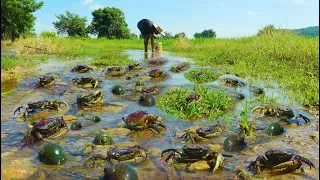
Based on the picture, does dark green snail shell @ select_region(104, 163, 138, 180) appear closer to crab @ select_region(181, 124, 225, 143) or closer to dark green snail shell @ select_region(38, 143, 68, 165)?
dark green snail shell @ select_region(38, 143, 68, 165)

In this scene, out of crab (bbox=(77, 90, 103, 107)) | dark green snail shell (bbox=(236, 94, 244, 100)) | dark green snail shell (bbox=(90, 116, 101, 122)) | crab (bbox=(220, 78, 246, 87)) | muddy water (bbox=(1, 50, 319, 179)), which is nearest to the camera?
muddy water (bbox=(1, 50, 319, 179))

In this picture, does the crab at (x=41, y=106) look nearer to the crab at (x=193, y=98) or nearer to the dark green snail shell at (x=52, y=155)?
the dark green snail shell at (x=52, y=155)

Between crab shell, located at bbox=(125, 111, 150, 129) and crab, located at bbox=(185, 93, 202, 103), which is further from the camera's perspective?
crab, located at bbox=(185, 93, 202, 103)

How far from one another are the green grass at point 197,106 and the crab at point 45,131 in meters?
2.38

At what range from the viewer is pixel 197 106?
22.9 feet

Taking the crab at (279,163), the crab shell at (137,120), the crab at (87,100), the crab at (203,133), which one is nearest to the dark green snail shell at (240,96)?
the crab at (203,133)

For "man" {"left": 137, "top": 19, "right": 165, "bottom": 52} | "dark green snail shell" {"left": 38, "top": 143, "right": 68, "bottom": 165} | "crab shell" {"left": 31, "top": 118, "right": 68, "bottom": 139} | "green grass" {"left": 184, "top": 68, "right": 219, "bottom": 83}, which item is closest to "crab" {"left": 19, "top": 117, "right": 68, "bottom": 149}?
"crab shell" {"left": 31, "top": 118, "right": 68, "bottom": 139}

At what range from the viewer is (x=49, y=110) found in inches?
286

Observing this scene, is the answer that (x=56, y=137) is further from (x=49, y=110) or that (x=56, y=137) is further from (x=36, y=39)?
(x=36, y=39)

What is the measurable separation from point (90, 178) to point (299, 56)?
34.6 ft

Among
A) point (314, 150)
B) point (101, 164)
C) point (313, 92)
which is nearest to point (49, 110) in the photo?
point (101, 164)

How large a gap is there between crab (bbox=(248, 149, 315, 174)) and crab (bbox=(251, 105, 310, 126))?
83.4 inches

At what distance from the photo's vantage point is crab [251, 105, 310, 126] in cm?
602

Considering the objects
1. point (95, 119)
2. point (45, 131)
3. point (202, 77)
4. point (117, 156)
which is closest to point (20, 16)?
point (202, 77)
